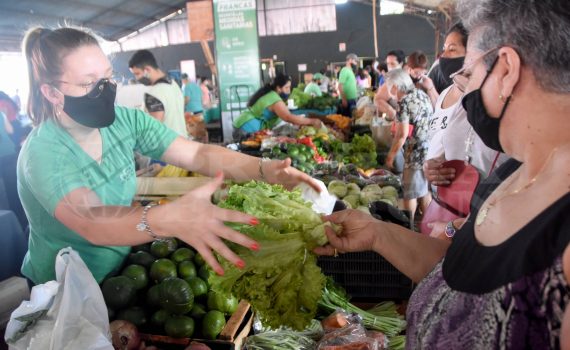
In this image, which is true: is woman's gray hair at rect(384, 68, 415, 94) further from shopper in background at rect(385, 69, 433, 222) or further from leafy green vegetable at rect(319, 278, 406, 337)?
leafy green vegetable at rect(319, 278, 406, 337)

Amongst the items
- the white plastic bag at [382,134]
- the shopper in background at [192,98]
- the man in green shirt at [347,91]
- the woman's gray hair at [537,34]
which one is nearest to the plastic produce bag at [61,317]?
the woman's gray hair at [537,34]

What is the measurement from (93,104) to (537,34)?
102 cm

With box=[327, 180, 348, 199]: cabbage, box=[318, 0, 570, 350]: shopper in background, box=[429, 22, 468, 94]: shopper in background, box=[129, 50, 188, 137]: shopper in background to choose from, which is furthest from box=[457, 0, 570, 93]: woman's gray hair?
box=[327, 180, 348, 199]: cabbage

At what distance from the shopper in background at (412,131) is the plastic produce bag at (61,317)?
1.67 m

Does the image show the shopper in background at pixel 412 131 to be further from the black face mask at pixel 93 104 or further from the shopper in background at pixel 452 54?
the black face mask at pixel 93 104

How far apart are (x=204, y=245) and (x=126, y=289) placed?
3.28ft

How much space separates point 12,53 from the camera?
105 centimetres

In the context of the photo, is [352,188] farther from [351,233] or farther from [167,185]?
[167,185]

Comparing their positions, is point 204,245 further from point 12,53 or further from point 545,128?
point 545,128

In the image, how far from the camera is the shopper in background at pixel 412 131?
2.27 m

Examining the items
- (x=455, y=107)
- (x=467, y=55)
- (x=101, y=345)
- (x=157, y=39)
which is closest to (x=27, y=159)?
(x=157, y=39)

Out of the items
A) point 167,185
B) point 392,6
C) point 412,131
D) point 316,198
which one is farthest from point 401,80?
point 167,185

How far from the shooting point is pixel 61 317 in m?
1.50

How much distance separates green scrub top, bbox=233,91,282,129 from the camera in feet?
18.6
